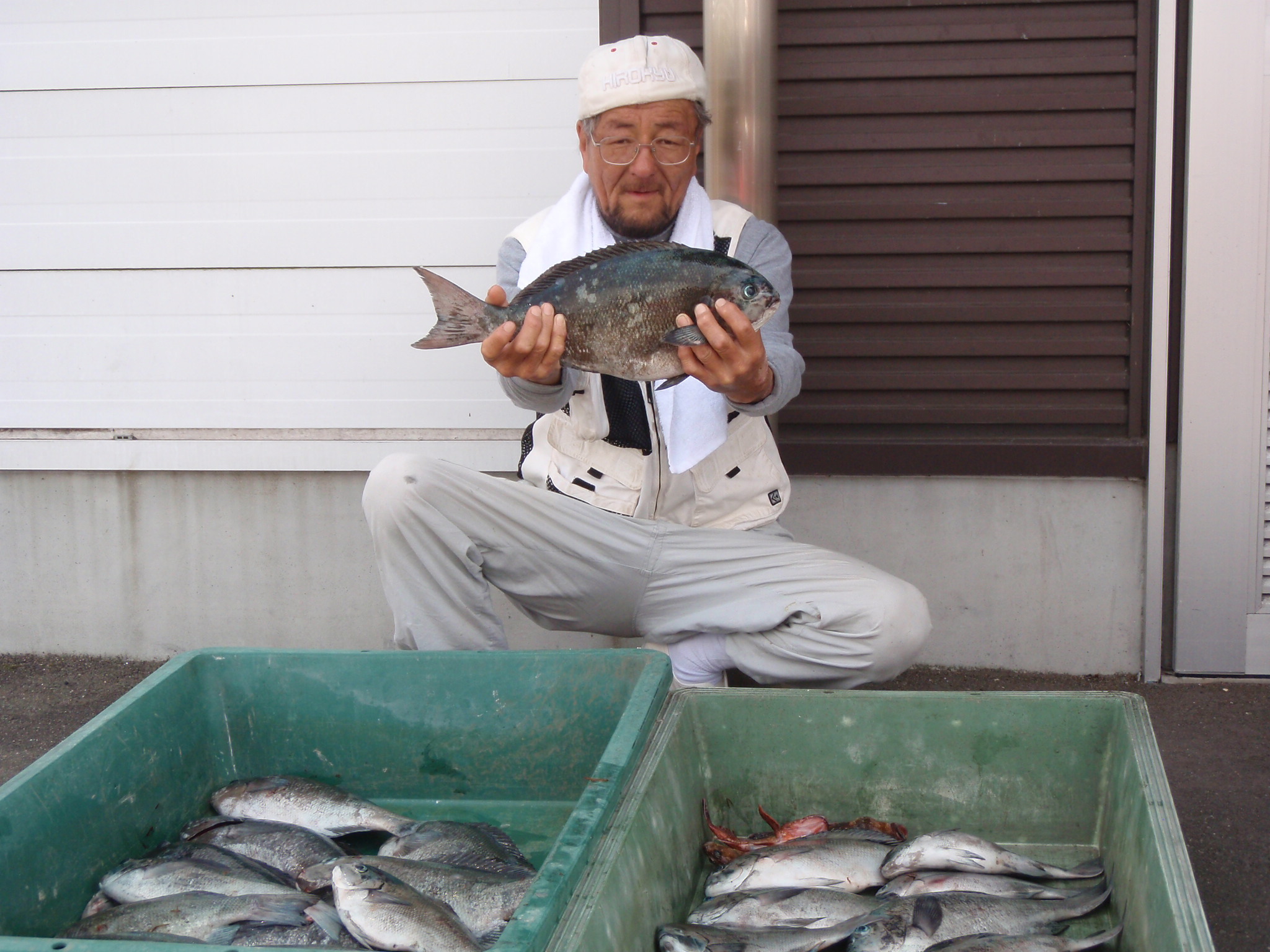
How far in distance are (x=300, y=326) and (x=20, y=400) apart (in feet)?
3.73

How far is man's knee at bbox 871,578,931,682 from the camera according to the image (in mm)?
3094

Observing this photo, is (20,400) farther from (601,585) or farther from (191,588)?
(601,585)

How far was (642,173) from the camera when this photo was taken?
10.5 ft

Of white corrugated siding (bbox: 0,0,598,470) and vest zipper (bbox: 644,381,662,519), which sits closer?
vest zipper (bbox: 644,381,662,519)

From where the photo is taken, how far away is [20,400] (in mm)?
4613

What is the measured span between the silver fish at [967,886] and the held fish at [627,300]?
121 centimetres

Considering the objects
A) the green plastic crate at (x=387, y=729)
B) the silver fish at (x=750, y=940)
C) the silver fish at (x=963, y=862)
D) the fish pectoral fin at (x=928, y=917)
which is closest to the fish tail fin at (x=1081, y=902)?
the silver fish at (x=963, y=862)

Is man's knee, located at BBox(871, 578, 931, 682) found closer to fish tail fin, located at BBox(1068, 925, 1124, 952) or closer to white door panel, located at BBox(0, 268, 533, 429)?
fish tail fin, located at BBox(1068, 925, 1124, 952)

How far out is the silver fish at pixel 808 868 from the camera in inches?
94.6

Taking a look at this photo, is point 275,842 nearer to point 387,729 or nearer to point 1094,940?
point 387,729

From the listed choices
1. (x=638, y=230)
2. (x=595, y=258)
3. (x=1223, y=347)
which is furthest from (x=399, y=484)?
(x=1223, y=347)

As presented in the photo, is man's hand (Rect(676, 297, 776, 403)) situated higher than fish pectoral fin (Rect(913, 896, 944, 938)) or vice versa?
man's hand (Rect(676, 297, 776, 403))

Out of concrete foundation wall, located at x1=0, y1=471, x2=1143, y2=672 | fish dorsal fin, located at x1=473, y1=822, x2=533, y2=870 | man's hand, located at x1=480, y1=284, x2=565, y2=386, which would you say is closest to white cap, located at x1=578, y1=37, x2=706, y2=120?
man's hand, located at x1=480, y1=284, x2=565, y2=386

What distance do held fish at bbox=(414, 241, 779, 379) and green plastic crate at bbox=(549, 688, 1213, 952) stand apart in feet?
2.60
